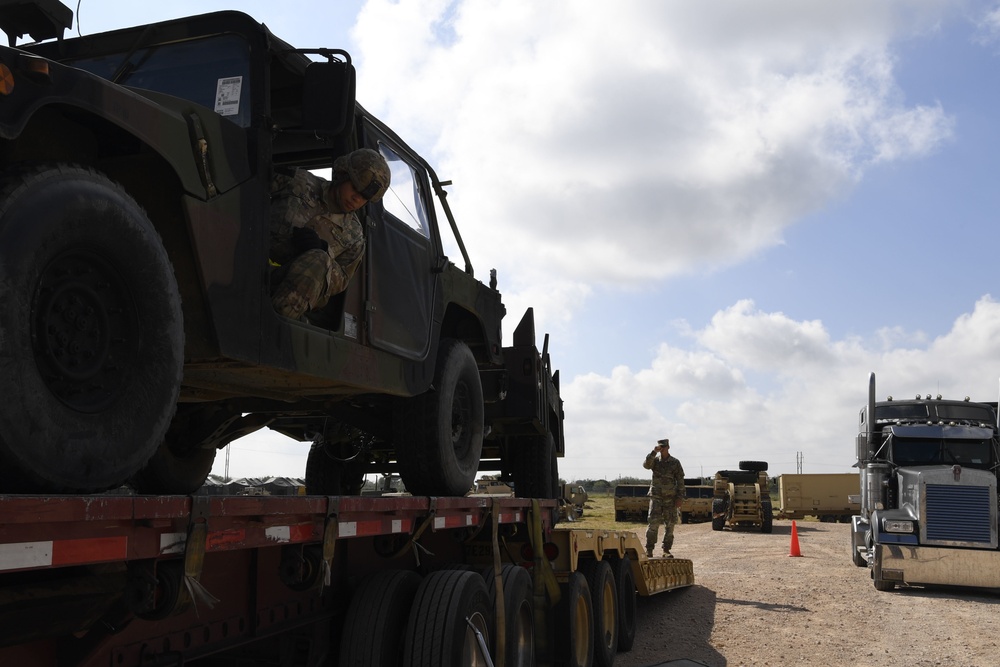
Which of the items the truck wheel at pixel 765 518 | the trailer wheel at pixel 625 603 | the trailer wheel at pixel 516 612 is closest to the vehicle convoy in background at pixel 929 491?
the trailer wheel at pixel 625 603

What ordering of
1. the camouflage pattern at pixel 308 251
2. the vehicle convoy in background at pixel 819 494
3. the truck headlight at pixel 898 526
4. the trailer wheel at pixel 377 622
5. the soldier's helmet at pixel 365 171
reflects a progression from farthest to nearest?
the vehicle convoy in background at pixel 819 494 < the truck headlight at pixel 898 526 < the trailer wheel at pixel 377 622 < the soldier's helmet at pixel 365 171 < the camouflage pattern at pixel 308 251

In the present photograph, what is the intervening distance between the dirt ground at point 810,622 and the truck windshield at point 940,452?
1.78 m

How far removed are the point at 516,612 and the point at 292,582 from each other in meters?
2.38

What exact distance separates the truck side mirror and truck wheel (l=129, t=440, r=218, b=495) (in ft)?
6.93

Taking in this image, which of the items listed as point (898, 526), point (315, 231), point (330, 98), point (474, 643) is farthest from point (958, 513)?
point (330, 98)

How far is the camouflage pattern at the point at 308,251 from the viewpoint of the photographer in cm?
386

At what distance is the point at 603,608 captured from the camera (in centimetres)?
770

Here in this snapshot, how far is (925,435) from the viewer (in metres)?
13.6

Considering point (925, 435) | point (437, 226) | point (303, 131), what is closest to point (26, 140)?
point (303, 131)

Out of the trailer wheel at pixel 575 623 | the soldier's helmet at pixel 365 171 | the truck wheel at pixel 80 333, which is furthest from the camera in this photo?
the trailer wheel at pixel 575 623

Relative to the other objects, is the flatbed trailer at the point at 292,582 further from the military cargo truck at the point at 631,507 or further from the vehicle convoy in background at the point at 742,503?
the military cargo truck at the point at 631,507

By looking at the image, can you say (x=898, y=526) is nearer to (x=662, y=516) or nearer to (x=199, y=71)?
(x=662, y=516)

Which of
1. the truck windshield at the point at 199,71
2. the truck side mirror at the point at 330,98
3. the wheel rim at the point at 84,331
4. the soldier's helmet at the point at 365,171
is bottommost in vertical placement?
the wheel rim at the point at 84,331

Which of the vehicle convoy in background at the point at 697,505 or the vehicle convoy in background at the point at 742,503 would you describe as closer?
the vehicle convoy in background at the point at 742,503
